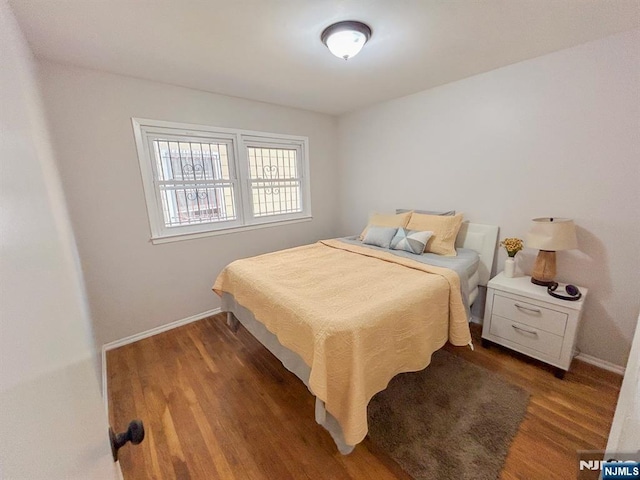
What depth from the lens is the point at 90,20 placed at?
1.53 metres

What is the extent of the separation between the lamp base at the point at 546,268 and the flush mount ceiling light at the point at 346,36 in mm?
2091

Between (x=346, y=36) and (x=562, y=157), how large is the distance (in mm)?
1925

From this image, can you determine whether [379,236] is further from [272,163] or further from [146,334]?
[146,334]

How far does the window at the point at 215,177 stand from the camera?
8.40 ft

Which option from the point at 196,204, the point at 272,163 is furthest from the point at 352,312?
the point at 272,163

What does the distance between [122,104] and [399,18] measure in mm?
2324

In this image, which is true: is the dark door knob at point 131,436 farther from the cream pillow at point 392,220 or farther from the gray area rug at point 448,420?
the cream pillow at point 392,220

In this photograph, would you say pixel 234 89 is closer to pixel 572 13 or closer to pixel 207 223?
pixel 207 223

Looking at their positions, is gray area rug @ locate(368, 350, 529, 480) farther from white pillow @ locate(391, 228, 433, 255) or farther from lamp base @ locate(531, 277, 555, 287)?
white pillow @ locate(391, 228, 433, 255)

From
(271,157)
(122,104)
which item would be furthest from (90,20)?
(271,157)

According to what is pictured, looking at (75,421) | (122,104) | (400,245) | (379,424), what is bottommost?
(379,424)

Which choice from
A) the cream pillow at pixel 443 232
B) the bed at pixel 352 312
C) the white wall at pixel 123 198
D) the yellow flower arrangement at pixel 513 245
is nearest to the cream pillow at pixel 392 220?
the cream pillow at pixel 443 232

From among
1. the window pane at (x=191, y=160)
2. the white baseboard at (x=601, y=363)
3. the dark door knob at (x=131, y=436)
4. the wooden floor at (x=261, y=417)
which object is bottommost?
the wooden floor at (x=261, y=417)

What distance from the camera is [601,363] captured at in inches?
80.4
